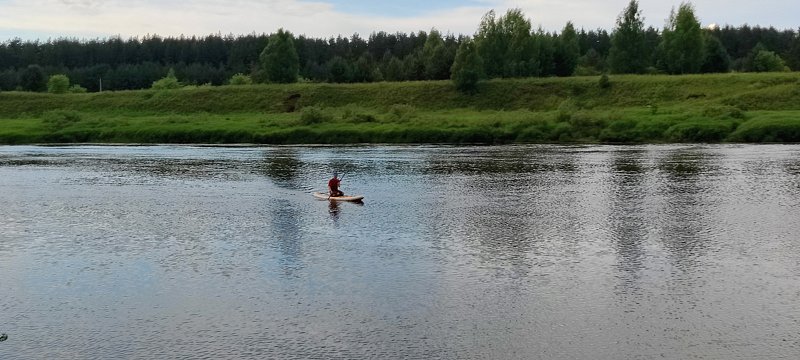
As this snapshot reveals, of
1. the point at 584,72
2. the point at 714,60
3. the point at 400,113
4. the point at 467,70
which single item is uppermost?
the point at 714,60

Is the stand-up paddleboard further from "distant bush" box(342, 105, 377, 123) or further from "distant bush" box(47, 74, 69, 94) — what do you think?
"distant bush" box(47, 74, 69, 94)

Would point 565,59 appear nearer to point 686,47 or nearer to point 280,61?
point 686,47

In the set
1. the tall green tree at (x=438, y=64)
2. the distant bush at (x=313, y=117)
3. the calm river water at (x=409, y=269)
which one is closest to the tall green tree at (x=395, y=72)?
the tall green tree at (x=438, y=64)

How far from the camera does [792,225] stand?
2994cm

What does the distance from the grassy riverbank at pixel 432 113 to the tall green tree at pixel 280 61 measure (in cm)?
568

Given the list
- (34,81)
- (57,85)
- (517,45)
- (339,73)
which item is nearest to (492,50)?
(517,45)

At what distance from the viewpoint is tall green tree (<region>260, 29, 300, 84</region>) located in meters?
133

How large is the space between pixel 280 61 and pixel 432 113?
37.0m

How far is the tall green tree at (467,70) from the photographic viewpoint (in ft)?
381

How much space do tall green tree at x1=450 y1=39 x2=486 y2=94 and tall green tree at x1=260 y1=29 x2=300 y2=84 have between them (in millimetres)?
29612

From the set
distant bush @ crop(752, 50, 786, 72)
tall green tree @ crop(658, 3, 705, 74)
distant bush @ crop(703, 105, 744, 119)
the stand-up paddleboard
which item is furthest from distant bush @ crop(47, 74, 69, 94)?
distant bush @ crop(752, 50, 786, 72)

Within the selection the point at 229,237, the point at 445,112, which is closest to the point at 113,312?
the point at 229,237

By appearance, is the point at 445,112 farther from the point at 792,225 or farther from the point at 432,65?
the point at 792,225

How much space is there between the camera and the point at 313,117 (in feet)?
317
